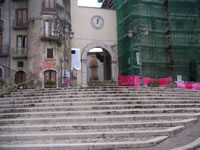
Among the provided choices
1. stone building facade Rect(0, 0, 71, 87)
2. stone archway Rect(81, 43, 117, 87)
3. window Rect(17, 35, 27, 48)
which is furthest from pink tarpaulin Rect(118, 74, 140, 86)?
window Rect(17, 35, 27, 48)

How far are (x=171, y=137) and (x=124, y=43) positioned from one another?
652 inches

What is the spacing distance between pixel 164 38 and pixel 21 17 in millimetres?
14600

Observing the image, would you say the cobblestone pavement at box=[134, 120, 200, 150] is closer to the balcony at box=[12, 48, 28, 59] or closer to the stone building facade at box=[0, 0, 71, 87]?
the stone building facade at box=[0, 0, 71, 87]

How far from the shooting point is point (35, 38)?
19.9m

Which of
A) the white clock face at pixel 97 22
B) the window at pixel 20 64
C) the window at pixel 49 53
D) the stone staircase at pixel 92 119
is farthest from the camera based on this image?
the white clock face at pixel 97 22

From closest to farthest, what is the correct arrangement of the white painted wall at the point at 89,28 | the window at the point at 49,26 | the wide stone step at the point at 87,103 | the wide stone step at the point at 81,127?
the wide stone step at the point at 81,127, the wide stone step at the point at 87,103, the window at the point at 49,26, the white painted wall at the point at 89,28

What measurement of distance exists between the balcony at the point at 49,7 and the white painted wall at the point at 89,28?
2.73 meters

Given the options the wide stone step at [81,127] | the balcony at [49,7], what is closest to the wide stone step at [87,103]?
the wide stone step at [81,127]

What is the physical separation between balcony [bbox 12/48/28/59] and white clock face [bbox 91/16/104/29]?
752 centimetres

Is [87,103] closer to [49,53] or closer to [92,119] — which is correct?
[92,119]

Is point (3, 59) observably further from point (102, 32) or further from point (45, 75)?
point (102, 32)

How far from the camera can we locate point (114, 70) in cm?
2259

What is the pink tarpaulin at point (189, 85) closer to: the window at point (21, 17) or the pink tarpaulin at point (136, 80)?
the pink tarpaulin at point (136, 80)

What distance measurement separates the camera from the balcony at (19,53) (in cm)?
2072
